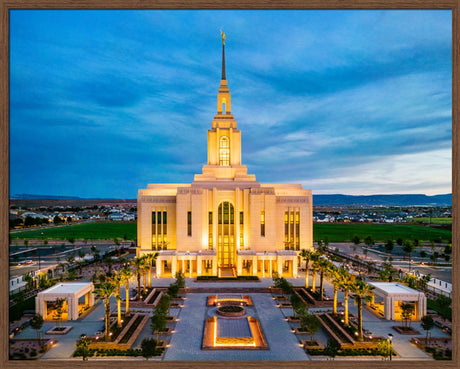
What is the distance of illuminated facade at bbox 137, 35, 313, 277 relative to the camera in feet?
132

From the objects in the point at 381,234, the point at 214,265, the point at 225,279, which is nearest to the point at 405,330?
the point at 225,279

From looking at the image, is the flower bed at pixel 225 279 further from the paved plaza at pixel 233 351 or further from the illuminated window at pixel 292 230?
the illuminated window at pixel 292 230

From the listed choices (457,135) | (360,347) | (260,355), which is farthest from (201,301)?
(457,135)

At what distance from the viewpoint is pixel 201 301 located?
30.1 m

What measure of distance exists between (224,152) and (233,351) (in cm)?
3574

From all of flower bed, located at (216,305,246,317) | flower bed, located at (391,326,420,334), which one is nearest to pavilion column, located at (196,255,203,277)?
flower bed, located at (216,305,246,317)

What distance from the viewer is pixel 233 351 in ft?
63.7

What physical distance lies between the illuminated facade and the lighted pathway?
1111 centimetres

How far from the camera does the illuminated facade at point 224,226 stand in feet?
132

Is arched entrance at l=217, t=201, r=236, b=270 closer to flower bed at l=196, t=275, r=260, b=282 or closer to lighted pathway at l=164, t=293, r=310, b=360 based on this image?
flower bed at l=196, t=275, r=260, b=282

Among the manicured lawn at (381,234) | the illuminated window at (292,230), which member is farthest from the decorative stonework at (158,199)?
the manicured lawn at (381,234)

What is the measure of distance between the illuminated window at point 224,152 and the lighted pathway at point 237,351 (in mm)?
26999

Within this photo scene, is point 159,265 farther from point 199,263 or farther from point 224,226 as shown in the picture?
point 224,226
